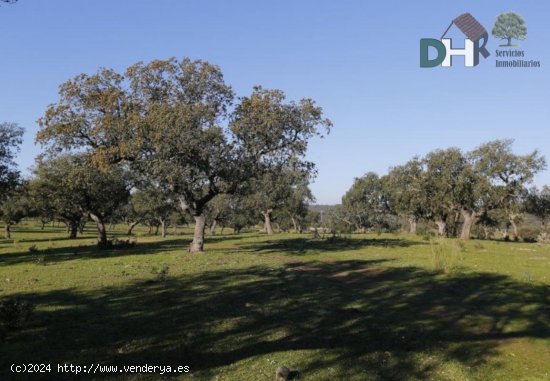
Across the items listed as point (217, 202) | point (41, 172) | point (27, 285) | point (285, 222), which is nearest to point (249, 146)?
point (27, 285)

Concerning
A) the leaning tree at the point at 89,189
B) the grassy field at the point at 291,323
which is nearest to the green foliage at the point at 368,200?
the leaning tree at the point at 89,189

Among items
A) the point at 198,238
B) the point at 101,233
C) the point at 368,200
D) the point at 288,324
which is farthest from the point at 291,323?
the point at 368,200

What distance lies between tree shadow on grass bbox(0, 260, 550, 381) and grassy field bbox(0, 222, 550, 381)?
0.14 ft

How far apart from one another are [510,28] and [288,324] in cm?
2945

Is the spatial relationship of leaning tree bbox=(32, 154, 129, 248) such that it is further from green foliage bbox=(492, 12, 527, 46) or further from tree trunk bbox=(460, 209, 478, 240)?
tree trunk bbox=(460, 209, 478, 240)

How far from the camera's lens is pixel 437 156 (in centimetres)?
6644

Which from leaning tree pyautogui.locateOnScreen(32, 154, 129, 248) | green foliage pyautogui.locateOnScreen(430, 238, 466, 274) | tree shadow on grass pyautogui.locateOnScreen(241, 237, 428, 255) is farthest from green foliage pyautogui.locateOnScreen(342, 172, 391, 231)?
green foliage pyautogui.locateOnScreen(430, 238, 466, 274)

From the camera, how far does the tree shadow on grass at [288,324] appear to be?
9.34 metres

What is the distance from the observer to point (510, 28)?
31312 millimetres

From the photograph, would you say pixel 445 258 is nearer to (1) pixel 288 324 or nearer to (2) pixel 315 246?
(1) pixel 288 324

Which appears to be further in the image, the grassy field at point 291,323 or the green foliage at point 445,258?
the green foliage at point 445,258

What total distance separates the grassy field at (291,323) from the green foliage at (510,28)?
57.9ft

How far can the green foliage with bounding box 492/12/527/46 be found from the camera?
102 feet

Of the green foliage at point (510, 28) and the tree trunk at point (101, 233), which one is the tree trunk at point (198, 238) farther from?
the green foliage at point (510, 28)
